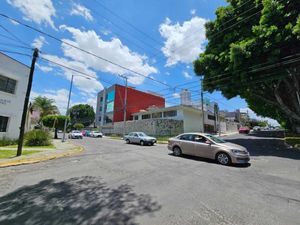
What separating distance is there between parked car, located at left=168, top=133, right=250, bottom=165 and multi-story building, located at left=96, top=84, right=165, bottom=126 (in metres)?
35.9

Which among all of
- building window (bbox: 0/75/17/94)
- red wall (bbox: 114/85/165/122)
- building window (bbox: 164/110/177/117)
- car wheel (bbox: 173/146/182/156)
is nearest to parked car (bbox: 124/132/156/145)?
car wheel (bbox: 173/146/182/156)

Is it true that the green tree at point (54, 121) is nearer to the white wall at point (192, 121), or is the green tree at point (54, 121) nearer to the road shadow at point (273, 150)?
the white wall at point (192, 121)

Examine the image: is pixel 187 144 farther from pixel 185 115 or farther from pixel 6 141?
pixel 185 115

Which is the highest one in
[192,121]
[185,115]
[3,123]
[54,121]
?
[185,115]

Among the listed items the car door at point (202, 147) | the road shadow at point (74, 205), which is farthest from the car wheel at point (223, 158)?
the road shadow at point (74, 205)

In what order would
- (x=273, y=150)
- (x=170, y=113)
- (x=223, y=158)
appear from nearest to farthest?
(x=223, y=158), (x=273, y=150), (x=170, y=113)

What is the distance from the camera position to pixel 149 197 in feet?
15.6

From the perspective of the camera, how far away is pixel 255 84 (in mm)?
16656

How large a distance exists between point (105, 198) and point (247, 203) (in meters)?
3.57

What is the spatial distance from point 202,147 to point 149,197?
20.9ft

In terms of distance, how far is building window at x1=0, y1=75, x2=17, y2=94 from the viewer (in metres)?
16.2

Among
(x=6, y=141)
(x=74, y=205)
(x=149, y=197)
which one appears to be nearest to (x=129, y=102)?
(x=6, y=141)

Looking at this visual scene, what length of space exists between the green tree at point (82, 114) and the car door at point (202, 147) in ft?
233

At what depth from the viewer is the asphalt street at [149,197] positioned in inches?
145
